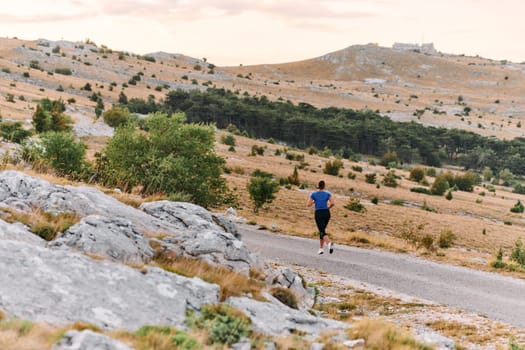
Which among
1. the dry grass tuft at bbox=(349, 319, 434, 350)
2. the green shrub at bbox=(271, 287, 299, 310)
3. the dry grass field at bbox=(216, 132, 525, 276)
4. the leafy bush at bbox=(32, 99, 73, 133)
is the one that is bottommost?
the dry grass field at bbox=(216, 132, 525, 276)

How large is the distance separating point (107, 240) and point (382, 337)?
5803mm

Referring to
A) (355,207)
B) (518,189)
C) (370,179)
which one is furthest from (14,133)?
(518,189)

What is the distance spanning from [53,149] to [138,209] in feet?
39.9

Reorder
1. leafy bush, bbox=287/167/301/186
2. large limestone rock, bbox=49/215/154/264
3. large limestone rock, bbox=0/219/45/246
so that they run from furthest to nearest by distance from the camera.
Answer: leafy bush, bbox=287/167/301/186
large limestone rock, bbox=49/215/154/264
large limestone rock, bbox=0/219/45/246

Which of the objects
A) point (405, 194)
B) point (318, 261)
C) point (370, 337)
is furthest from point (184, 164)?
point (405, 194)

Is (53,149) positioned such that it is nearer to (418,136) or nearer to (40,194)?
(40,194)

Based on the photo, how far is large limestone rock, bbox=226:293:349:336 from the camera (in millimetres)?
8898

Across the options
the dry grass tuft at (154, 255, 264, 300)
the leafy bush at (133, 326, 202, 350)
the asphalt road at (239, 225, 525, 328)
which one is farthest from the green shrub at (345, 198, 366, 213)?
the leafy bush at (133, 326, 202, 350)

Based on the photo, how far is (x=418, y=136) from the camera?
335 ft

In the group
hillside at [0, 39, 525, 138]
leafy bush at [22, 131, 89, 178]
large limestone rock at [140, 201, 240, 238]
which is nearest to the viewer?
large limestone rock at [140, 201, 240, 238]

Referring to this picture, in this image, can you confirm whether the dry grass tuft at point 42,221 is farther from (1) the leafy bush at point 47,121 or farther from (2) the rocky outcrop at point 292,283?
(1) the leafy bush at point 47,121

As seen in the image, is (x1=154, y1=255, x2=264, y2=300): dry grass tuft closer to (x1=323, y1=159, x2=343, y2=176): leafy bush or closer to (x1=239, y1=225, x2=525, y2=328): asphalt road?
(x1=239, y1=225, x2=525, y2=328): asphalt road

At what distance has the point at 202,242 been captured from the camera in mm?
12039

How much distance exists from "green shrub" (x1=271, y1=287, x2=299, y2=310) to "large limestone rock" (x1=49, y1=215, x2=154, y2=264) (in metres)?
2.91
